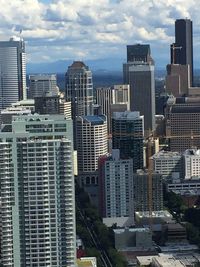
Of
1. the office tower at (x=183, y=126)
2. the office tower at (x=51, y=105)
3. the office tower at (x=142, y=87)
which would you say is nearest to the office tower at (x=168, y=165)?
the office tower at (x=183, y=126)

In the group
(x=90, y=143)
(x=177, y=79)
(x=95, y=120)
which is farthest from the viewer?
(x=177, y=79)

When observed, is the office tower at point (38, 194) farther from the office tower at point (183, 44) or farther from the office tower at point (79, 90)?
the office tower at point (183, 44)

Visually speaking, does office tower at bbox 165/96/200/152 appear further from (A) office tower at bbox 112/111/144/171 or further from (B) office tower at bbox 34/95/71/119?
(B) office tower at bbox 34/95/71/119

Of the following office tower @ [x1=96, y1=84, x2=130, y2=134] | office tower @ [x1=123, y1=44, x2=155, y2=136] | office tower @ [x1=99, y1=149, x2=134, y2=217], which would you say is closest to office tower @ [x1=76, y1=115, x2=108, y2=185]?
office tower @ [x1=99, y1=149, x2=134, y2=217]

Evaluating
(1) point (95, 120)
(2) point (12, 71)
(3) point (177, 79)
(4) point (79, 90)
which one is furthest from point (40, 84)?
(1) point (95, 120)

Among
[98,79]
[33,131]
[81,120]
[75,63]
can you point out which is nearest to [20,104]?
[75,63]

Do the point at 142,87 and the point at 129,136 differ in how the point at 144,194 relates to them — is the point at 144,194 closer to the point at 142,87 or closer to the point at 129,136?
the point at 129,136
